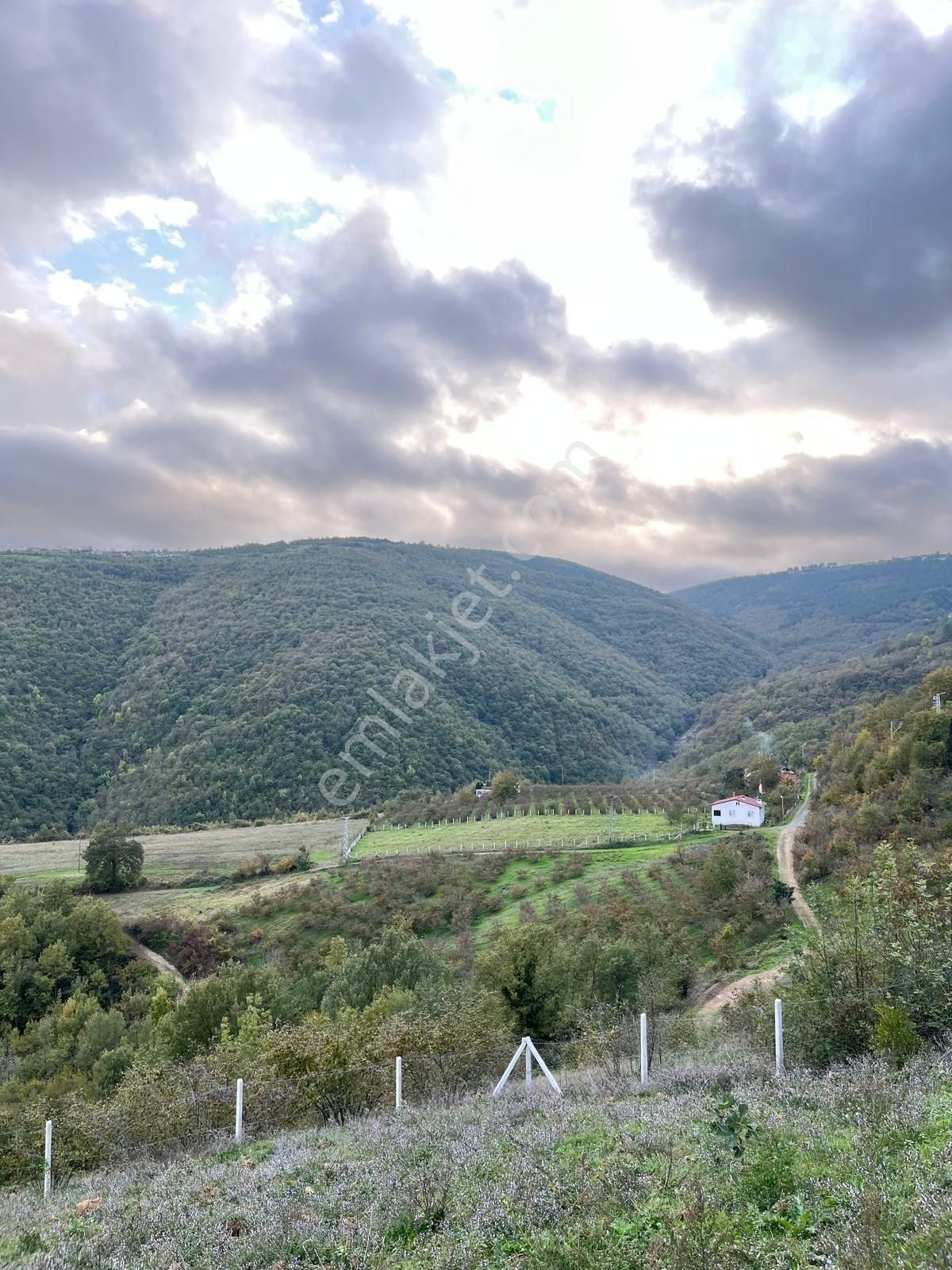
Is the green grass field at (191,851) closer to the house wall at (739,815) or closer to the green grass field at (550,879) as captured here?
the green grass field at (550,879)

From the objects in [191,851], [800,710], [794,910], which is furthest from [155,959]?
[800,710]

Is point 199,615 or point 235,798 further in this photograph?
point 199,615

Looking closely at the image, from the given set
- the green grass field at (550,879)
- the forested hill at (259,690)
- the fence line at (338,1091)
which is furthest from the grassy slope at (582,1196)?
the forested hill at (259,690)

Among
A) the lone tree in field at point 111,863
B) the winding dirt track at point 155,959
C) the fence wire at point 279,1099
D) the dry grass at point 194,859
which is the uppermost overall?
the fence wire at point 279,1099

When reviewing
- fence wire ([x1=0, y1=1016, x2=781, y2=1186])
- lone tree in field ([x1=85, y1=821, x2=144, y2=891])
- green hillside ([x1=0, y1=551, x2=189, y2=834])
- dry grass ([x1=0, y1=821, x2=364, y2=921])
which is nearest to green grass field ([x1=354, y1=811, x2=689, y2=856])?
dry grass ([x1=0, y1=821, x2=364, y2=921])

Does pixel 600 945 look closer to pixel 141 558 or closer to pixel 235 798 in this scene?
pixel 235 798

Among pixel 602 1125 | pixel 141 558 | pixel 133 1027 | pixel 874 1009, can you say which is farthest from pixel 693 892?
pixel 141 558

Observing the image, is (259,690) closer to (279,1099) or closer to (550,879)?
(550,879)
